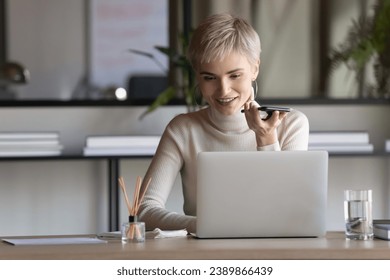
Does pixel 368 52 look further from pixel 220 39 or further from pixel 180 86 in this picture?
pixel 220 39

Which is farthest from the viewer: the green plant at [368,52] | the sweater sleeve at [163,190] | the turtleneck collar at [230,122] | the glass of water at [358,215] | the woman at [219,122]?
the green plant at [368,52]

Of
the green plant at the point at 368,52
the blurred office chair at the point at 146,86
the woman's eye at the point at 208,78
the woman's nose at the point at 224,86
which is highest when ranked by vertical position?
the green plant at the point at 368,52

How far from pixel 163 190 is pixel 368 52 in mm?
2440

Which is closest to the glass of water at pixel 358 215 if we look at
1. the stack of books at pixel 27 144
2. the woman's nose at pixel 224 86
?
the woman's nose at pixel 224 86

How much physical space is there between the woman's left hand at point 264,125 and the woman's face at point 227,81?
0.62ft

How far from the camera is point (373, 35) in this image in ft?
16.8

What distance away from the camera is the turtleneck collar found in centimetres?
314

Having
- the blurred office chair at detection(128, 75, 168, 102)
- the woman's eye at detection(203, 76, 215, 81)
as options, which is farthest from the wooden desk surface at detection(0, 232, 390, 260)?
the blurred office chair at detection(128, 75, 168, 102)

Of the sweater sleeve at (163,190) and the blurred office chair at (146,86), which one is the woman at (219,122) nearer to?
the sweater sleeve at (163,190)

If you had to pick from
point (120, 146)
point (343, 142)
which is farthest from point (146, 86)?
point (343, 142)

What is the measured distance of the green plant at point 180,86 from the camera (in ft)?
15.6

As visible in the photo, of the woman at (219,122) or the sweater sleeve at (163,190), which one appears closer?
the sweater sleeve at (163,190)

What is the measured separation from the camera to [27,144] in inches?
182

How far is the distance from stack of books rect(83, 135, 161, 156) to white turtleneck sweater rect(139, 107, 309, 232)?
145 centimetres
